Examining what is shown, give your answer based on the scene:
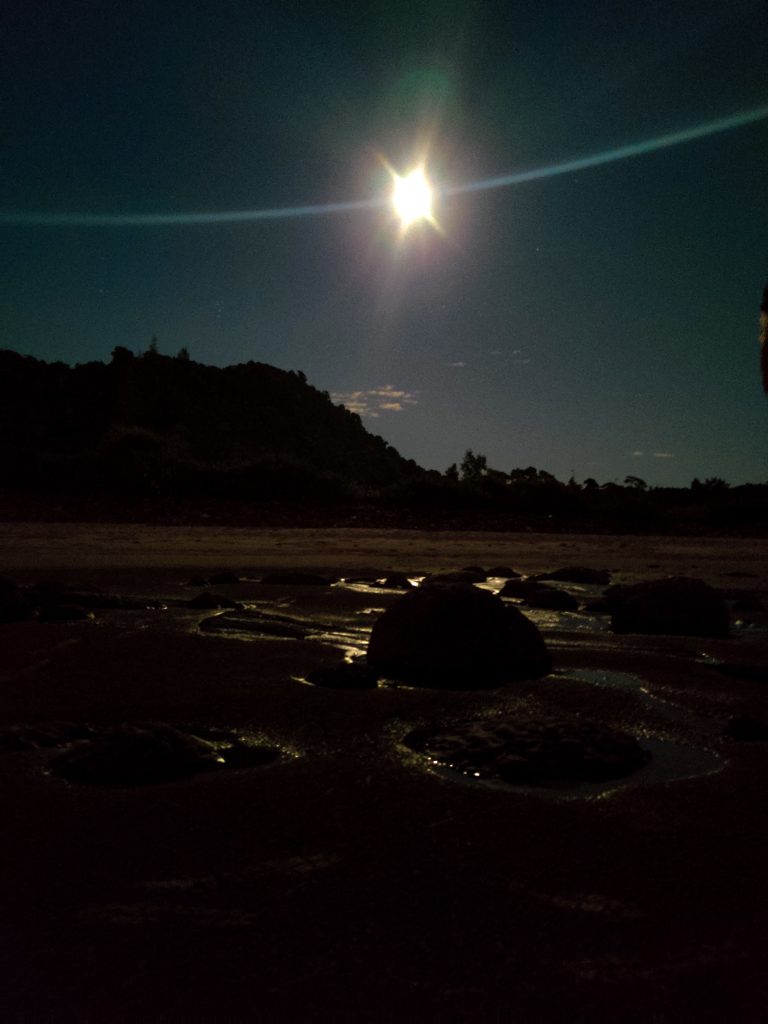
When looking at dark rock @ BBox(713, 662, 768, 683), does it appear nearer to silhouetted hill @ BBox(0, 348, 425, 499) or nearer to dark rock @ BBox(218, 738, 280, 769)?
dark rock @ BBox(218, 738, 280, 769)

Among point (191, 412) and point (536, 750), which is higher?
point (191, 412)

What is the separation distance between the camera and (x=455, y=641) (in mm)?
2238

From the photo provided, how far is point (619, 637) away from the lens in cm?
305

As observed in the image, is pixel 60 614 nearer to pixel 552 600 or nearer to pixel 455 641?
pixel 455 641

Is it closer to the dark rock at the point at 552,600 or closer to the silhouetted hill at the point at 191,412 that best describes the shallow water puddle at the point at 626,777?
the dark rock at the point at 552,600

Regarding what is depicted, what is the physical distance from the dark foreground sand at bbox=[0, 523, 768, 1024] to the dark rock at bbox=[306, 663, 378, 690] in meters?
0.05

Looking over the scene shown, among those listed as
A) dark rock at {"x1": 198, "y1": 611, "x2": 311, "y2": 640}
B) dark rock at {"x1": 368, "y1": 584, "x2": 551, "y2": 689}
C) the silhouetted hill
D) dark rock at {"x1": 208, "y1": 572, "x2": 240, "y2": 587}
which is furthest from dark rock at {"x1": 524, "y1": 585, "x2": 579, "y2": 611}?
the silhouetted hill

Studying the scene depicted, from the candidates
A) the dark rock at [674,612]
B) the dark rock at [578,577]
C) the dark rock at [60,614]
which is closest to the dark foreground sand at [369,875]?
the dark rock at [60,614]

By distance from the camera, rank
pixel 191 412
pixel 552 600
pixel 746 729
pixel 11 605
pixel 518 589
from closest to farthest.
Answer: pixel 746 729 < pixel 11 605 < pixel 552 600 < pixel 518 589 < pixel 191 412

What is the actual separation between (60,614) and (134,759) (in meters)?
1.73

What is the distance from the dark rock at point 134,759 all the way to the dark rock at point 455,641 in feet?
2.67

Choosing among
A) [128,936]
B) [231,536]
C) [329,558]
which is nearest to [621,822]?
[128,936]

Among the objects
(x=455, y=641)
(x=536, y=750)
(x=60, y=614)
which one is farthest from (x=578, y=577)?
(x=536, y=750)

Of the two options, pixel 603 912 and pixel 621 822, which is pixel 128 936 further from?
pixel 621 822
